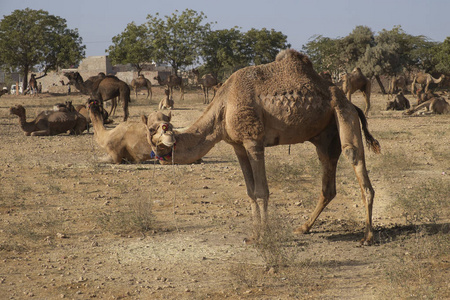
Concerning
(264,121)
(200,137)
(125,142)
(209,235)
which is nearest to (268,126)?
(264,121)

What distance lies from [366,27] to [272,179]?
44508 mm

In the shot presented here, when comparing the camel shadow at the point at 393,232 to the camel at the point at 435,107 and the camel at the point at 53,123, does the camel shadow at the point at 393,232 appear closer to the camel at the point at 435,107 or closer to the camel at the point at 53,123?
the camel at the point at 53,123

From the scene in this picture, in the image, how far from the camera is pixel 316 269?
17.7 feet

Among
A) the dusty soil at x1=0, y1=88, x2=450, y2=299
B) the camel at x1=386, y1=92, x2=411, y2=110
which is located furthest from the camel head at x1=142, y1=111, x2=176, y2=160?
the camel at x1=386, y1=92, x2=411, y2=110

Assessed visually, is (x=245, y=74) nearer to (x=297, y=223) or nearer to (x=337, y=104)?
(x=337, y=104)

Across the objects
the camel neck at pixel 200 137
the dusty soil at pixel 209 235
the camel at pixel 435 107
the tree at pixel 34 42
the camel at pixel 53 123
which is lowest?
the dusty soil at pixel 209 235

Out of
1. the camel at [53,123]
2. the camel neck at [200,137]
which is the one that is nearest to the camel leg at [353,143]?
the camel neck at [200,137]

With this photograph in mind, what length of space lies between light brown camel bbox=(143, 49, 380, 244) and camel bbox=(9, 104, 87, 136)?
11561mm

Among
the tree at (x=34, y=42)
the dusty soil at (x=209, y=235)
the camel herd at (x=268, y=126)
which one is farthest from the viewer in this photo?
the tree at (x=34, y=42)

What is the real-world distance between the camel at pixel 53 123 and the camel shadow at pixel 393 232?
465 inches

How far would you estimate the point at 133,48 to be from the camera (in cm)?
6206

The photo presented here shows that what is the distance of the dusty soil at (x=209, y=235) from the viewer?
5.12 metres

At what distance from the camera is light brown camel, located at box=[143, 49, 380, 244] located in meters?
5.92

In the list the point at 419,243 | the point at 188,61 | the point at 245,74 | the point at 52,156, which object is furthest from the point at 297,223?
the point at 188,61
